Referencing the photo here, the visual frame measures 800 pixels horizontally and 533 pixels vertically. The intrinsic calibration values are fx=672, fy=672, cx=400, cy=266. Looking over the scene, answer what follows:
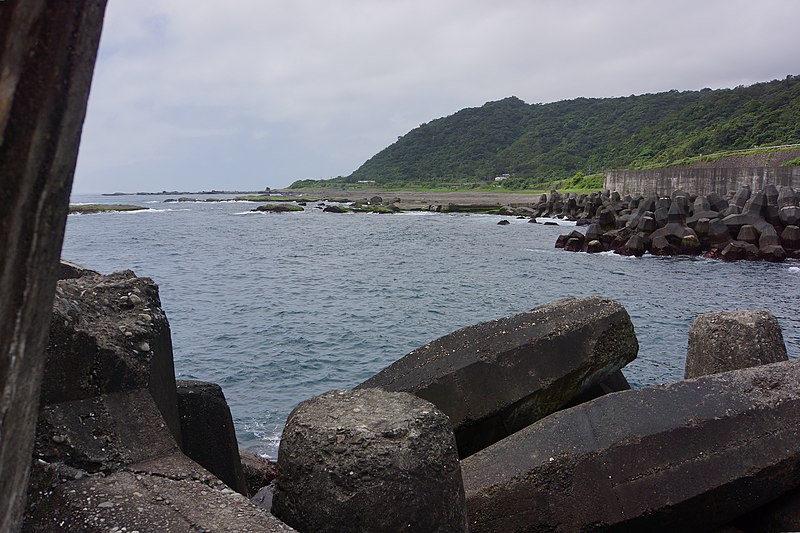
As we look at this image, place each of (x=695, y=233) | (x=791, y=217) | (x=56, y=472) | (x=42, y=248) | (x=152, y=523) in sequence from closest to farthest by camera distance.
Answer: (x=42, y=248) → (x=152, y=523) → (x=56, y=472) → (x=791, y=217) → (x=695, y=233)

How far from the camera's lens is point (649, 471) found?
4152 millimetres

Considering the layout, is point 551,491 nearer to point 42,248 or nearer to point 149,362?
point 149,362

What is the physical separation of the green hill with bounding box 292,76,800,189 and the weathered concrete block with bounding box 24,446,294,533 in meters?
57.0

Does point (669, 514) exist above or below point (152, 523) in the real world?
below

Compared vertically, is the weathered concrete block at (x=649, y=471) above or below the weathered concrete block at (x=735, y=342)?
below

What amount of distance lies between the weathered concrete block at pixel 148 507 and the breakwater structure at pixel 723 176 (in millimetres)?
31825

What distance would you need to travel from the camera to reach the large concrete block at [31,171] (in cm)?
106

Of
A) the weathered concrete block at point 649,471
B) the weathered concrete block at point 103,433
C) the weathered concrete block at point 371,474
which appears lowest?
the weathered concrete block at point 649,471

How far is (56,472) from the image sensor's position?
2.79m

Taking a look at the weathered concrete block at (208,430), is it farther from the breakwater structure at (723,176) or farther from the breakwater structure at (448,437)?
the breakwater structure at (723,176)

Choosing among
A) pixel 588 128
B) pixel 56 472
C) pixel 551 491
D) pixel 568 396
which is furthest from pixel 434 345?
pixel 588 128

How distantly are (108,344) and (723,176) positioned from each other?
3933cm

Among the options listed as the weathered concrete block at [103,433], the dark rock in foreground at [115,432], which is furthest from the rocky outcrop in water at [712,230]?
the weathered concrete block at [103,433]

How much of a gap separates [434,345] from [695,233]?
2384 cm
